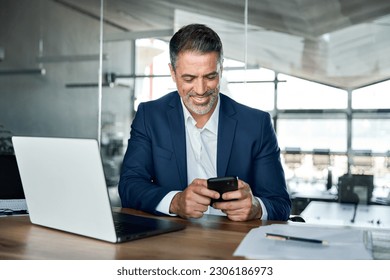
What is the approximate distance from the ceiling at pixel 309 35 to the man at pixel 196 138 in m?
2.12

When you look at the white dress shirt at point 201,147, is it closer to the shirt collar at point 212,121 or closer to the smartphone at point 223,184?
the shirt collar at point 212,121

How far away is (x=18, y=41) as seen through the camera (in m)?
4.97

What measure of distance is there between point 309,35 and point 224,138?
2.43m

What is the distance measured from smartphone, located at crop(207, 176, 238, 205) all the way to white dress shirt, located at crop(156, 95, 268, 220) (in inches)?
25.8

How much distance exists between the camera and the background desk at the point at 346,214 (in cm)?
415

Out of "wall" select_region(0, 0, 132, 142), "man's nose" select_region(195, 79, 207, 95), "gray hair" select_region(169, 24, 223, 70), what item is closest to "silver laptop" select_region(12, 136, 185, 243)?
"man's nose" select_region(195, 79, 207, 95)

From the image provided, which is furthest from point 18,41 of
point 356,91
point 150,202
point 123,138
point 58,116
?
point 150,202

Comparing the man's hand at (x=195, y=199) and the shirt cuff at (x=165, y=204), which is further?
the shirt cuff at (x=165, y=204)

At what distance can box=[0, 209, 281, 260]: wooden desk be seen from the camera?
1.22 metres

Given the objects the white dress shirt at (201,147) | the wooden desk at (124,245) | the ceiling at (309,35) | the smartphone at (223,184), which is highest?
the ceiling at (309,35)

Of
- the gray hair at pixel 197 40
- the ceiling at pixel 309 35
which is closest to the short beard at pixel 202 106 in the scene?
the gray hair at pixel 197 40

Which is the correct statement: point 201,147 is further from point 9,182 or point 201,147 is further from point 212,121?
point 9,182

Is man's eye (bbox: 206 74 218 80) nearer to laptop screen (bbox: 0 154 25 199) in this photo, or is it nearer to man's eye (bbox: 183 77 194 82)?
man's eye (bbox: 183 77 194 82)
